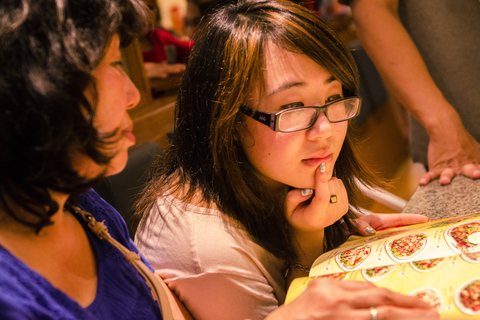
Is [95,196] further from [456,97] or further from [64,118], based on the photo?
[456,97]

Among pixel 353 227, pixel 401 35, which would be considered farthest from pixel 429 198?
pixel 401 35

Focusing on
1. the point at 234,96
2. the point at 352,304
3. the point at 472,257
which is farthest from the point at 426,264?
the point at 234,96

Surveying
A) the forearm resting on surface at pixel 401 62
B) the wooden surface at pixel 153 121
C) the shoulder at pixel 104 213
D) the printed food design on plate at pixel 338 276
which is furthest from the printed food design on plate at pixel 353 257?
the wooden surface at pixel 153 121

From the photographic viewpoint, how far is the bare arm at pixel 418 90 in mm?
1329

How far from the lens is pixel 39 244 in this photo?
65 centimetres

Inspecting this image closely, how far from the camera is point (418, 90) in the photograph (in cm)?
139

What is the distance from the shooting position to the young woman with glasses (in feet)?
3.18

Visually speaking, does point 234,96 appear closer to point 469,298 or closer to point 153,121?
point 469,298

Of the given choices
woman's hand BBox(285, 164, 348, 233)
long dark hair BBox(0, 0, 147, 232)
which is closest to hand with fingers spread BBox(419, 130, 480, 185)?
woman's hand BBox(285, 164, 348, 233)

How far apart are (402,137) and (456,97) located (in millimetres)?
2656

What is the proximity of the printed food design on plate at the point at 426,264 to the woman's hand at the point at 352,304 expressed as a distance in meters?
0.10

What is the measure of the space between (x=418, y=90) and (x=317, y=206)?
2.23 ft

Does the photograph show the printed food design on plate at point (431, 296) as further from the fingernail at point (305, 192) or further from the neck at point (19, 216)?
the neck at point (19, 216)

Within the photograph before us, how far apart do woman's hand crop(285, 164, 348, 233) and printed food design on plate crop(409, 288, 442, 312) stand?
0.45 m
